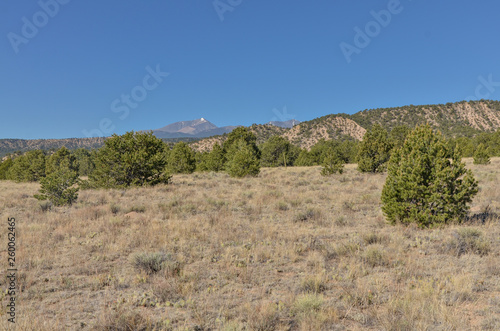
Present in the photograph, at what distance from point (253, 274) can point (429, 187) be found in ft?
20.5

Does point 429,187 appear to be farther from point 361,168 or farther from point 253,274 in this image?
point 361,168

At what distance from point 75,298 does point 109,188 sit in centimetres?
1532

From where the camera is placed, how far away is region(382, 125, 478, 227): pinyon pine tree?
8023 millimetres

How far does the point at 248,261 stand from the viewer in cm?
604

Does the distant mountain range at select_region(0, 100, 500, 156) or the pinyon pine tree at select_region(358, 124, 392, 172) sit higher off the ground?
the distant mountain range at select_region(0, 100, 500, 156)

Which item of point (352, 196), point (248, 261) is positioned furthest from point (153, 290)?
point (352, 196)

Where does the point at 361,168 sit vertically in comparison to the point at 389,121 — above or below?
below

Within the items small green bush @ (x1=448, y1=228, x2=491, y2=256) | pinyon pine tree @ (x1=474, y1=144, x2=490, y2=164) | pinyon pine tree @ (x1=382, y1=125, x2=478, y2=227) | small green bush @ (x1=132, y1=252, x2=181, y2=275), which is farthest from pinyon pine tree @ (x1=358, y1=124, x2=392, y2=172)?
small green bush @ (x1=132, y1=252, x2=181, y2=275)

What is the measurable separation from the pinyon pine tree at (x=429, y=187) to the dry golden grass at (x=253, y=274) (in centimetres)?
55

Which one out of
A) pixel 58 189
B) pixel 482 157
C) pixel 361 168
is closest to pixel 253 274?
pixel 58 189

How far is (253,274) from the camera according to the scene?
215 inches

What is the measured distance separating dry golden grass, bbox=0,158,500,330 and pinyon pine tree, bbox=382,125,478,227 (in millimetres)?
548

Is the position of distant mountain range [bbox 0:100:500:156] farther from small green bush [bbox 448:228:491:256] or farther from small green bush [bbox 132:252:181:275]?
small green bush [bbox 132:252:181:275]

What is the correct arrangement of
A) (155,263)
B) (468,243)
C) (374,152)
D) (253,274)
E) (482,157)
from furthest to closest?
1. (482,157)
2. (374,152)
3. (468,243)
4. (155,263)
5. (253,274)
